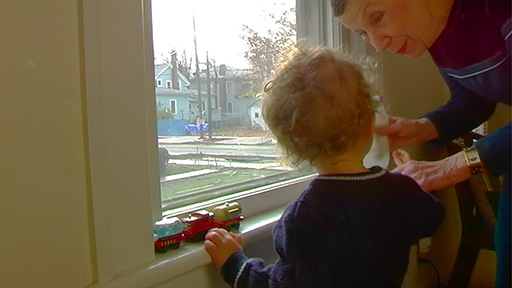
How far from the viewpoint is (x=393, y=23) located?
97cm

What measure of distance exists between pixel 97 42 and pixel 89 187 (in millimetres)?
182

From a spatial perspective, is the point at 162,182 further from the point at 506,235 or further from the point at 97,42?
the point at 506,235

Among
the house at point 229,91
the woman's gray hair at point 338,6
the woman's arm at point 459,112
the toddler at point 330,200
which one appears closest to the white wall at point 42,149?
the toddler at point 330,200

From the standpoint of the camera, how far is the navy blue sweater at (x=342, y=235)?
72 centimetres

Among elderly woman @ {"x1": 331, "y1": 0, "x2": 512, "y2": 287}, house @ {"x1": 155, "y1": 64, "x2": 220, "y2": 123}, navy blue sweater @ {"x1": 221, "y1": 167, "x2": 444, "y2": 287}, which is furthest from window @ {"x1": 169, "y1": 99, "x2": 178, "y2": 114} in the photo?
elderly woman @ {"x1": 331, "y1": 0, "x2": 512, "y2": 287}

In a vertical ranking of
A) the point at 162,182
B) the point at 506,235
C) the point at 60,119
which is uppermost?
the point at 60,119

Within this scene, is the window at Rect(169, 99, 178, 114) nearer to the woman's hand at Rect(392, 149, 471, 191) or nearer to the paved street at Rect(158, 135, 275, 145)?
the paved street at Rect(158, 135, 275, 145)

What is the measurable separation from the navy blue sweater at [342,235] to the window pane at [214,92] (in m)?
0.23

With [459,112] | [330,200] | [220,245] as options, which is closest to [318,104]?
[330,200]

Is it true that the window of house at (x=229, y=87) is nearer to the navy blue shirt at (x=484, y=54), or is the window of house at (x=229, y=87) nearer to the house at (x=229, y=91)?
the house at (x=229, y=91)

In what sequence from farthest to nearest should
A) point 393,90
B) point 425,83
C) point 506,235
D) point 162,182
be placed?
point 425,83 → point 393,90 → point 506,235 → point 162,182

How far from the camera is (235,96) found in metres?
1.07

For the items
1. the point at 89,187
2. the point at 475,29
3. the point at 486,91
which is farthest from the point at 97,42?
the point at 486,91

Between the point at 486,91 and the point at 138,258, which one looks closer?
the point at 138,258
